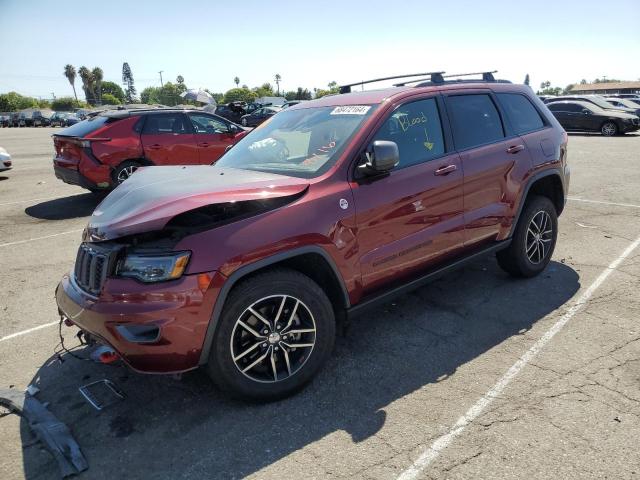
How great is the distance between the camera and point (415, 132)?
12.3 ft

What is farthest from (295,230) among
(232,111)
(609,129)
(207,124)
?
(232,111)

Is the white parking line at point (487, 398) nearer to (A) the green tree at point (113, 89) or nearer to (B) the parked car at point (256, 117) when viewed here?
(B) the parked car at point (256, 117)

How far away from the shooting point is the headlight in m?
2.58

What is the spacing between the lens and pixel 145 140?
8.95 meters

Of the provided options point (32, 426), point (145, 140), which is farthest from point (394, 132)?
point (145, 140)

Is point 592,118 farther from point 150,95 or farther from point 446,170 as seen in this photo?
point 150,95

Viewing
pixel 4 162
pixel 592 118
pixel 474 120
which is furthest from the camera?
pixel 592 118

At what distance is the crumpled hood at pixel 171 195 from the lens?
2.70 m

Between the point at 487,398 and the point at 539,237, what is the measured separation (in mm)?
2350

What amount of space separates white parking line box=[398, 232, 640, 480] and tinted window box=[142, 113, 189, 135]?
25.3ft

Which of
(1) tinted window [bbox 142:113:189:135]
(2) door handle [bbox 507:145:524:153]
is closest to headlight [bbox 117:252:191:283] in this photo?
(2) door handle [bbox 507:145:524:153]

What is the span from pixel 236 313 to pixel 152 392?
37.7 inches

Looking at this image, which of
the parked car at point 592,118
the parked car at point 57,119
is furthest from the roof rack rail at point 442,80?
the parked car at point 57,119

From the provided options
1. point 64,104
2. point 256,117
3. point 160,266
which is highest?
point 64,104
